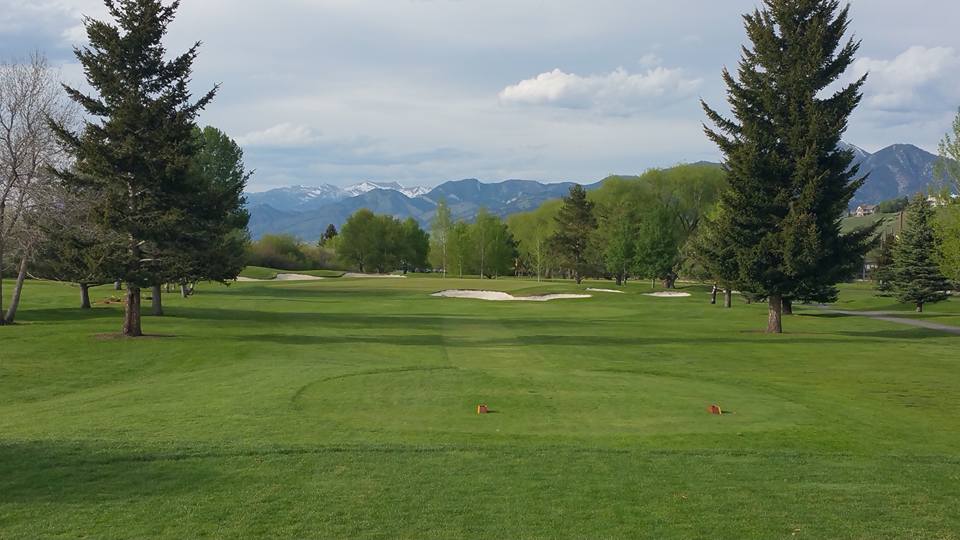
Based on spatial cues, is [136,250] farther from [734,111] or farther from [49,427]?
[734,111]

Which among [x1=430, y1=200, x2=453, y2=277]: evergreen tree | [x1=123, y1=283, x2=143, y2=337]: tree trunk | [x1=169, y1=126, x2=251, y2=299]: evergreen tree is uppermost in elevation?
[x1=430, y1=200, x2=453, y2=277]: evergreen tree

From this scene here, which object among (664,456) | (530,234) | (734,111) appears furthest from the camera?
(530,234)

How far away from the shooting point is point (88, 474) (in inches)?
365

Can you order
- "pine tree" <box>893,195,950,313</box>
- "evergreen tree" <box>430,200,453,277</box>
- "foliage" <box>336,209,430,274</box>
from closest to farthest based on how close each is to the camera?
"pine tree" <box>893,195,950,313</box> < "evergreen tree" <box>430,200,453,277</box> < "foliage" <box>336,209,430,274</box>

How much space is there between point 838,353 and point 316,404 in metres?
21.4

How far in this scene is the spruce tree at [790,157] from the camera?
109 feet

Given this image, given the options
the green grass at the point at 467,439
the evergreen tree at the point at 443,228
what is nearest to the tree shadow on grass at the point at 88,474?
the green grass at the point at 467,439

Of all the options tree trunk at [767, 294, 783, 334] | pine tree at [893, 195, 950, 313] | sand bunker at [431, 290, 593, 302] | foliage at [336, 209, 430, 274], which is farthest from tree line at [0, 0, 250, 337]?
foliage at [336, 209, 430, 274]

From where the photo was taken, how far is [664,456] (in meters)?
11.0

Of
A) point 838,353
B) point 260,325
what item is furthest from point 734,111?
point 260,325

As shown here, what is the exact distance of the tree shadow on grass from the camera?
333 inches

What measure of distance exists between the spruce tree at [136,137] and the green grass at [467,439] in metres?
4.25

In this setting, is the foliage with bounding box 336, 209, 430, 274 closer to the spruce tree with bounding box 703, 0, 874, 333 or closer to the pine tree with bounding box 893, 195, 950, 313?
the pine tree with bounding box 893, 195, 950, 313

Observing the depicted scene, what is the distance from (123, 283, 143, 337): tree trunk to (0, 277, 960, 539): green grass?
1059mm
